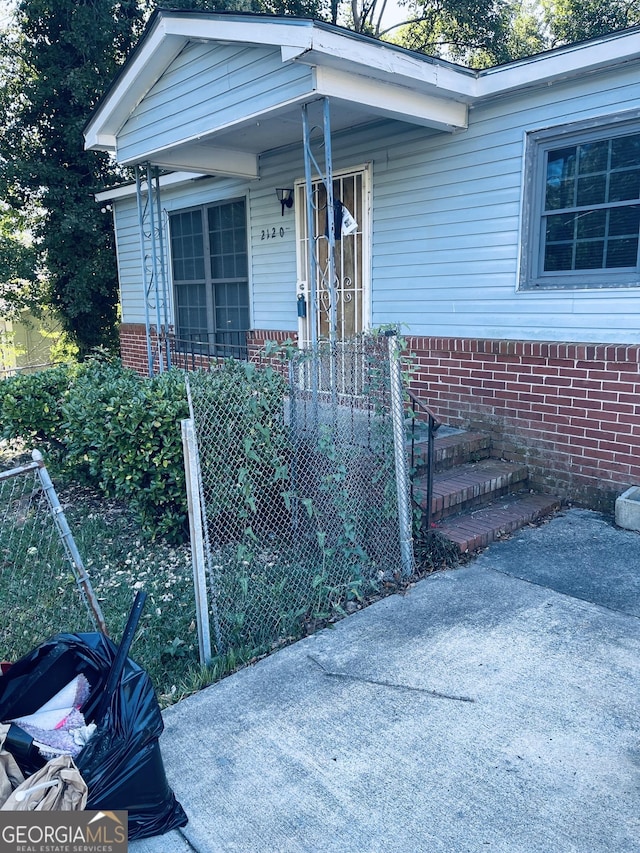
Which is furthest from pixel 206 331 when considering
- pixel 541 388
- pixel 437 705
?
pixel 437 705

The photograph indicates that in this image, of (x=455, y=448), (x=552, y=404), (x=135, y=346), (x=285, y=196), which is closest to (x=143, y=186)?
(x=135, y=346)

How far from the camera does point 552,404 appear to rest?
5.34 metres

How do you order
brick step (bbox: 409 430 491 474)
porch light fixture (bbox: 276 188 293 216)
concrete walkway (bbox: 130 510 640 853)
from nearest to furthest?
concrete walkway (bbox: 130 510 640 853)
brick step (bbox: 409 430 491 474)
porch light fixture (bbox: 276 188 293 216)

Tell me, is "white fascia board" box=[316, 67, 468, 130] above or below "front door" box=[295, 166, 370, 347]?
above

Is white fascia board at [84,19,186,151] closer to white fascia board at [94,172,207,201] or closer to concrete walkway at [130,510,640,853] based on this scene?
white fascia board at [94,172,207,201]

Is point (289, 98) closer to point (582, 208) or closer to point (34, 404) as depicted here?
point (582, 208)

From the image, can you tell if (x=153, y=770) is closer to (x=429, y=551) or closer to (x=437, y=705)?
(x=437, y=705)

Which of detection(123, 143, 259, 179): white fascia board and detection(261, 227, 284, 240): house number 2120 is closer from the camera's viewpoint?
detection(123, 143, 259, 179): white fascia board

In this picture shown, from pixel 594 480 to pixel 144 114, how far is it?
5.90 m

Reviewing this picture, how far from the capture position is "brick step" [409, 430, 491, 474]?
5.32 meters

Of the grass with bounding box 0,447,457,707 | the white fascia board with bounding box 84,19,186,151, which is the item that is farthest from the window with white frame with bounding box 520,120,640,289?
the white fascia board with bounding box 84,19,186,151

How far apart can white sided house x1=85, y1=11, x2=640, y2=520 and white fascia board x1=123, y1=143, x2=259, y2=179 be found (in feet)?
0.10

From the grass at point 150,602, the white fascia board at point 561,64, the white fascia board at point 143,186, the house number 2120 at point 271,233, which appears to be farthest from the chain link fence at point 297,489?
the white fascia board at point 143,186

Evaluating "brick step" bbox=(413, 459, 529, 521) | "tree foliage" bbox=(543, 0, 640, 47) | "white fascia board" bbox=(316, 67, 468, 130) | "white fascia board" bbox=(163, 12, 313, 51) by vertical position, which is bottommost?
"brick step" bbox=(413, 459, 529, 521)
